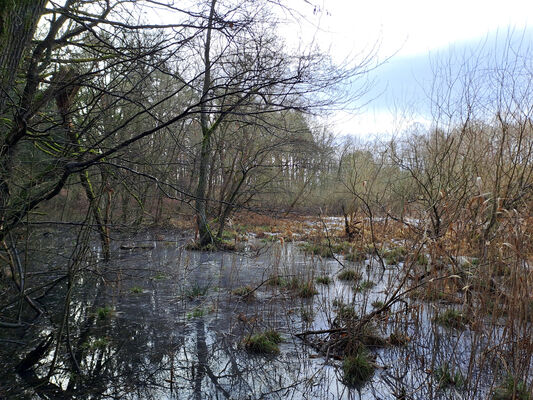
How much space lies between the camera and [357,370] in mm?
3789

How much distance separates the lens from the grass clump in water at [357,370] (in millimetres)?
3721

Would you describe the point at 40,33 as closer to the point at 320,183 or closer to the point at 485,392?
the point at 485,392

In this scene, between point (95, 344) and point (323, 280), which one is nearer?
point (95, 344)

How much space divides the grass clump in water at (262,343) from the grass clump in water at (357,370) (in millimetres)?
756

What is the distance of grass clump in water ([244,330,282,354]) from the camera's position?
432 centimetres

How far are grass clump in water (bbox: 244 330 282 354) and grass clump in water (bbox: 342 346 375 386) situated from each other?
2.48ft

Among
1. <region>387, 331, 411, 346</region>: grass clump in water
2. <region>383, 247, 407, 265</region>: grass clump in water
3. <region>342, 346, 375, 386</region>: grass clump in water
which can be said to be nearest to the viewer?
<region>342, 346, 375, 386</region>: grass clump in water

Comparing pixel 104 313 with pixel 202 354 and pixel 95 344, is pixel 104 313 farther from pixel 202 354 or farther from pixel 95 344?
pixel 202 354

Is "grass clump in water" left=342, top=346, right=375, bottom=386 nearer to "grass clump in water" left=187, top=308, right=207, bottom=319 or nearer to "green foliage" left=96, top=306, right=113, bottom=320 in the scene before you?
"grass clump in water" left=187, top=308, right=207, bottom=319

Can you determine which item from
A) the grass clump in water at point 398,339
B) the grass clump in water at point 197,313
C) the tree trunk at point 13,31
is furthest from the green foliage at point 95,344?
the grass clump in water at point 398,339

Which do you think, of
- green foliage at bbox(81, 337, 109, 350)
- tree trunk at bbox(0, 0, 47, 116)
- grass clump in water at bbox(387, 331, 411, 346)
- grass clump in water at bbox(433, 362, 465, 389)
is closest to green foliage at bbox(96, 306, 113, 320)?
green foliage at bbox(81, 337, 109, 350)

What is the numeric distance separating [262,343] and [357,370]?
3.30 feet

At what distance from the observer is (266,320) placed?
5.17 metres

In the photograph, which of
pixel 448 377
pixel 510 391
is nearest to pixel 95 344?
pixel 448 377
